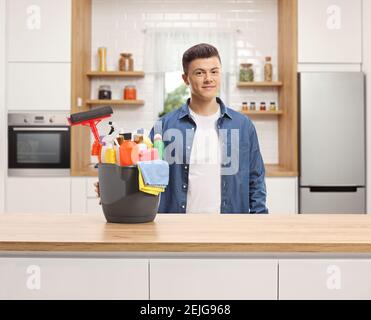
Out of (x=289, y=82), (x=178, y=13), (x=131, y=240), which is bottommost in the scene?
(x=131, y=240)

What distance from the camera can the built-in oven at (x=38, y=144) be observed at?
4652 millimetres

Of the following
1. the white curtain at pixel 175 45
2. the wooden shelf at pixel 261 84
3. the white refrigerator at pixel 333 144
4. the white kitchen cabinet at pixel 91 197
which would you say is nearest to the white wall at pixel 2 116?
the white kitchen cabinet at pixel 91 197

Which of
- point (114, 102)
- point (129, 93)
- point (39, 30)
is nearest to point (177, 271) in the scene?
point (39, 30)

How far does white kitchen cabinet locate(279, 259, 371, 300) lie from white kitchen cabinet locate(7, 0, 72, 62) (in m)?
3.56

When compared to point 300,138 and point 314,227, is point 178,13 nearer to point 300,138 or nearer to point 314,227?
point 300,138

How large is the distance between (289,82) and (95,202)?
2014mm

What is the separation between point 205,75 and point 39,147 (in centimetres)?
255

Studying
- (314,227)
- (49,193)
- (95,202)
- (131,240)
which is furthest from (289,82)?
(131,240)

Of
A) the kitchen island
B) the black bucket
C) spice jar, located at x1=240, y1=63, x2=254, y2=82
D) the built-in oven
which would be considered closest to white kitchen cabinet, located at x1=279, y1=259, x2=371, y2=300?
the kitchen island

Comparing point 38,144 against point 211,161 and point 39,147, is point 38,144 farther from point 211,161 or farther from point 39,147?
point 211,161

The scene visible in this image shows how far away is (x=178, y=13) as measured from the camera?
5.47 metres

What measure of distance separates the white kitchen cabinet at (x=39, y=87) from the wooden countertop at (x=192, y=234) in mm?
2735

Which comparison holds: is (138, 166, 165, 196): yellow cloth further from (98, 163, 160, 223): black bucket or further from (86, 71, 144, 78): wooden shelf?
(86, 71, 144, 78): wooden shelf
